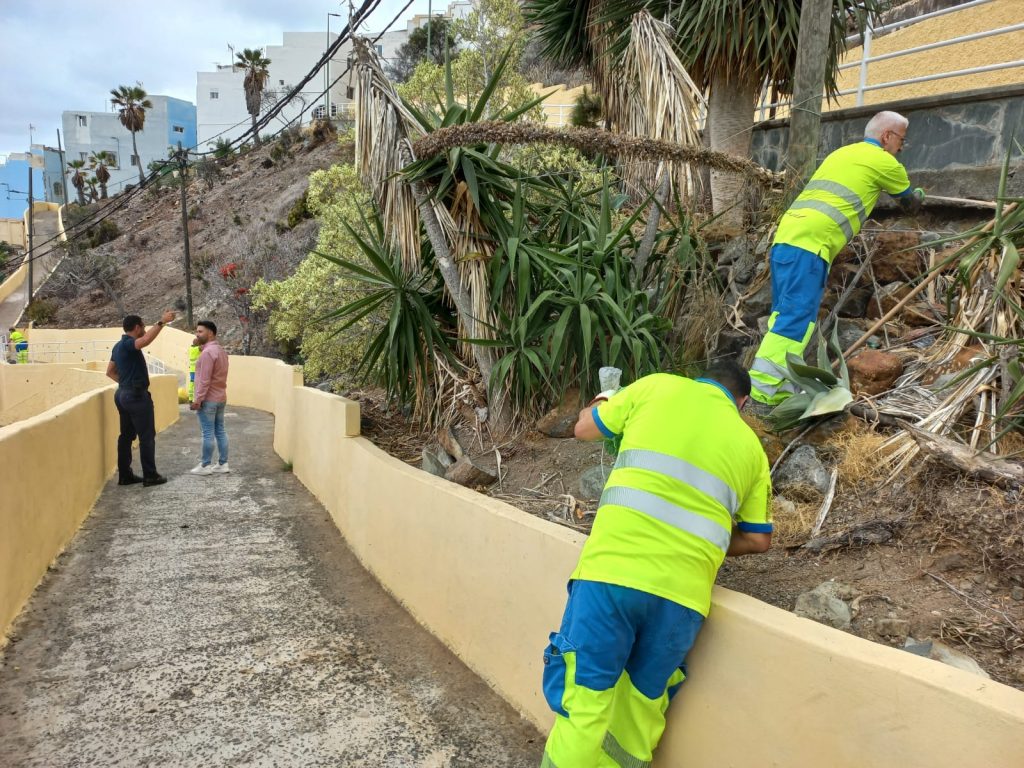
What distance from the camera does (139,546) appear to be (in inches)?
235

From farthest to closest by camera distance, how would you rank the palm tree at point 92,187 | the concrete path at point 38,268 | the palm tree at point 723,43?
1. the palm tree at point 92,187
2. the concrete path at point 38,268
3. the palm tree at point 723,43

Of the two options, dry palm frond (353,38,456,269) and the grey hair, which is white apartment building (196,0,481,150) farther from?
the grey hair

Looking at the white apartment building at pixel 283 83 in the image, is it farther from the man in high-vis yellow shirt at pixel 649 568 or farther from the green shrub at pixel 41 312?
the man in high-vis yellow shirt at pixel 649 568

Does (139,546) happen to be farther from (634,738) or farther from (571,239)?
(634,738)

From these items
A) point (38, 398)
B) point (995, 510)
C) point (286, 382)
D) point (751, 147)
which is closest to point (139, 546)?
point (286, 382)

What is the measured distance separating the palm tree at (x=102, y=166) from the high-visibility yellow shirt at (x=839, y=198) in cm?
6221

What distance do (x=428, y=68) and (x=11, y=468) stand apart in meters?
8.47

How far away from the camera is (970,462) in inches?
117

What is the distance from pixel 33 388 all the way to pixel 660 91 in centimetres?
1709

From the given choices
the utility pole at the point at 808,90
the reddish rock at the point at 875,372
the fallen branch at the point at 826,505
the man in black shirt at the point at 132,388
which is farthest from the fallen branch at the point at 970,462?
the man in black shirt at the point at 132,388

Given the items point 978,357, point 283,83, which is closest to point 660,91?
point 978,357

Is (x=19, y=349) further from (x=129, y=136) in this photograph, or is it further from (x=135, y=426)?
(x=129, y=136)

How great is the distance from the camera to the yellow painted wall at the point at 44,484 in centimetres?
438

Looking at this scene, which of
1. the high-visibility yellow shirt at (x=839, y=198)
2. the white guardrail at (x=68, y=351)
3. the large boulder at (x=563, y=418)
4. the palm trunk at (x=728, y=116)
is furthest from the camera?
the white guardrail at (x=68, y=351)
